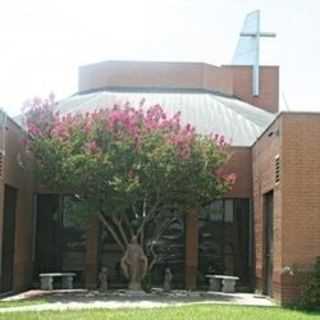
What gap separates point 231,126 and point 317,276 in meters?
10.6

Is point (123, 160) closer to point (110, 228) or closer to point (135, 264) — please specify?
point (110, 228)

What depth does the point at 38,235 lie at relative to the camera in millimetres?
23859

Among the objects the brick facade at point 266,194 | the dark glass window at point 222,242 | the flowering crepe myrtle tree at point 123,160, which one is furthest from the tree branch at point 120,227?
the dark glass window at point 222,242

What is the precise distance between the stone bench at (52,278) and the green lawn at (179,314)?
7.05 meters

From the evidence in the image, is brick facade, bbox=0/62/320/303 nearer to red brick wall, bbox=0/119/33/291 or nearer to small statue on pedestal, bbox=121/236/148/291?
red brick wall, bbox=0/119/33/291

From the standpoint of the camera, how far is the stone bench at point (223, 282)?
22492 millimetres

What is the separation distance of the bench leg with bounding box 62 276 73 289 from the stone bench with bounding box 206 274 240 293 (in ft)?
13.4

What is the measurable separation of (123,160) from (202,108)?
32.4ft

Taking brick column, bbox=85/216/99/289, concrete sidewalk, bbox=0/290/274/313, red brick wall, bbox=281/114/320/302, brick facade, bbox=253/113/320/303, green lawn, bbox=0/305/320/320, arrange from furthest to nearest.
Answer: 1. brick column, bbox=85/216/99/289
2. red brick wall, bbox=281/114/320/302
3. brick facade, bbox=253/113/320/303
4. concrete sidewalk, bbox=0/290/274/313
5. green lawn, bbox=0/305/320/320

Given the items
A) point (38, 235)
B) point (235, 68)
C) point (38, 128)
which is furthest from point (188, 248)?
point (235, 68)

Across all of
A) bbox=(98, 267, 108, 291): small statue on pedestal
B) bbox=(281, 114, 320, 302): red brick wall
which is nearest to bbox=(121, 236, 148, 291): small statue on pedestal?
bbox=(98, 267, 108, 291): small statue on pedestal

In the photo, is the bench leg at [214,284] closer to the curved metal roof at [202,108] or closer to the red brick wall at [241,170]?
the red brick wall at [241,170]

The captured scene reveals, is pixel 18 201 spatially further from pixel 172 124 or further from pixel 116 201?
pixel 172 124

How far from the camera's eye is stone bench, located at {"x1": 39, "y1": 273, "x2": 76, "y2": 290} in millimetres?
22375
